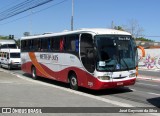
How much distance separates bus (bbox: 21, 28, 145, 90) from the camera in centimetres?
1404

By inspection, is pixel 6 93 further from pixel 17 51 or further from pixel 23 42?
pixel 17 51

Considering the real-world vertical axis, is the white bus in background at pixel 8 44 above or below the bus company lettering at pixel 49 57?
above

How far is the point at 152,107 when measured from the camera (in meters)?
11.3

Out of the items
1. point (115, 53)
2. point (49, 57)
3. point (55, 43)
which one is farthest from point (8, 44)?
point (115, 53)

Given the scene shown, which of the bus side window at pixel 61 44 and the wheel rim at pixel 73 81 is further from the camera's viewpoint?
the bus side window at pixel 61 44

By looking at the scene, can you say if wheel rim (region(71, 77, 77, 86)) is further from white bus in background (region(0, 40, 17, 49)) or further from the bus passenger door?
white bus in background (region(0, 40, 17, 49))

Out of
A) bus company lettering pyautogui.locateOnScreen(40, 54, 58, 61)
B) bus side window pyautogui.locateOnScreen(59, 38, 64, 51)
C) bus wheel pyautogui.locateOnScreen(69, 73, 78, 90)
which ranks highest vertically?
bus side window pyautogui.locateOnScreen(59, 38, 64, 51)

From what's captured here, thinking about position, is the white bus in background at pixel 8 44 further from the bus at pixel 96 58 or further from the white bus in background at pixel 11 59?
the bus at pixel 96 58

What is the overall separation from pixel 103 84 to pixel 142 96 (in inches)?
65.4

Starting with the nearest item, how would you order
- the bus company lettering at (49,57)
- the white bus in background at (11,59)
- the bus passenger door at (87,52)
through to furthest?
the bus passenger door at (87,52), the bus company lettering at (49,57), the white bus in background at (11,59)

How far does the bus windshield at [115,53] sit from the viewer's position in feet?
46.0

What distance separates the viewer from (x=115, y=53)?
47.1ft

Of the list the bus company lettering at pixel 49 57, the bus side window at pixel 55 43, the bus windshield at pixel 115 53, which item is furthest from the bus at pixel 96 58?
the bus company lettering at pixel 49 57

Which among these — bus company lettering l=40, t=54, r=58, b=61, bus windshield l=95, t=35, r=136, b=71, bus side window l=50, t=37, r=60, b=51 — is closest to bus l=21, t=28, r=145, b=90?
bus windshield l=95, t=35, r=136, b=71
